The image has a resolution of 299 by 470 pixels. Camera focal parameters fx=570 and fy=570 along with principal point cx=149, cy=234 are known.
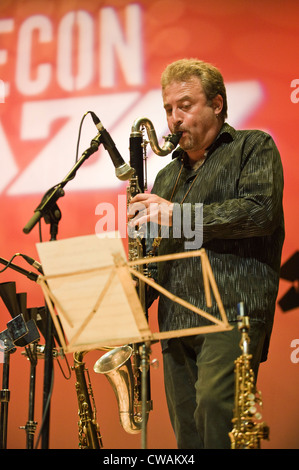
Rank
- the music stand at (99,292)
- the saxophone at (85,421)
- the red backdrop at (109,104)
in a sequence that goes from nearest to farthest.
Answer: the music stand at (99,292) → the saxophone at (85,421) → the red backdrop at (109,104)

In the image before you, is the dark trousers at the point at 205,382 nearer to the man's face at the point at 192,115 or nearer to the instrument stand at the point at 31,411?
the instrument stand at the point at 31,411

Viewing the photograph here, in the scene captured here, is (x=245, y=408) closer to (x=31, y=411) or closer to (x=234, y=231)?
(x=234, y=231)

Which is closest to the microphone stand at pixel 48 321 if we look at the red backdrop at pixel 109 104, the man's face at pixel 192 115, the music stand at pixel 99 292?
the music stand at pixel 99 292

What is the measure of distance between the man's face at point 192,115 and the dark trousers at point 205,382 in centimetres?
90

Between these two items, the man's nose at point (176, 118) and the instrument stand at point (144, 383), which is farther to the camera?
the man's nose at point (176, 118)

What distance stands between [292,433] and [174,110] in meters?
1.99

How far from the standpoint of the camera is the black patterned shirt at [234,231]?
7.54ft

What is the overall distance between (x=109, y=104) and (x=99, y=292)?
93.9 inches

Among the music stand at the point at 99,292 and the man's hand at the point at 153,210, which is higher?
the man's hand at the point at 153,210

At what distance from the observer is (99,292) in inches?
69.3

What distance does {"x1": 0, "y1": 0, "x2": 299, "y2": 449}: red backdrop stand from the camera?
3.51 meters

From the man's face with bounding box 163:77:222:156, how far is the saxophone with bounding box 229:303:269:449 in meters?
0.98
